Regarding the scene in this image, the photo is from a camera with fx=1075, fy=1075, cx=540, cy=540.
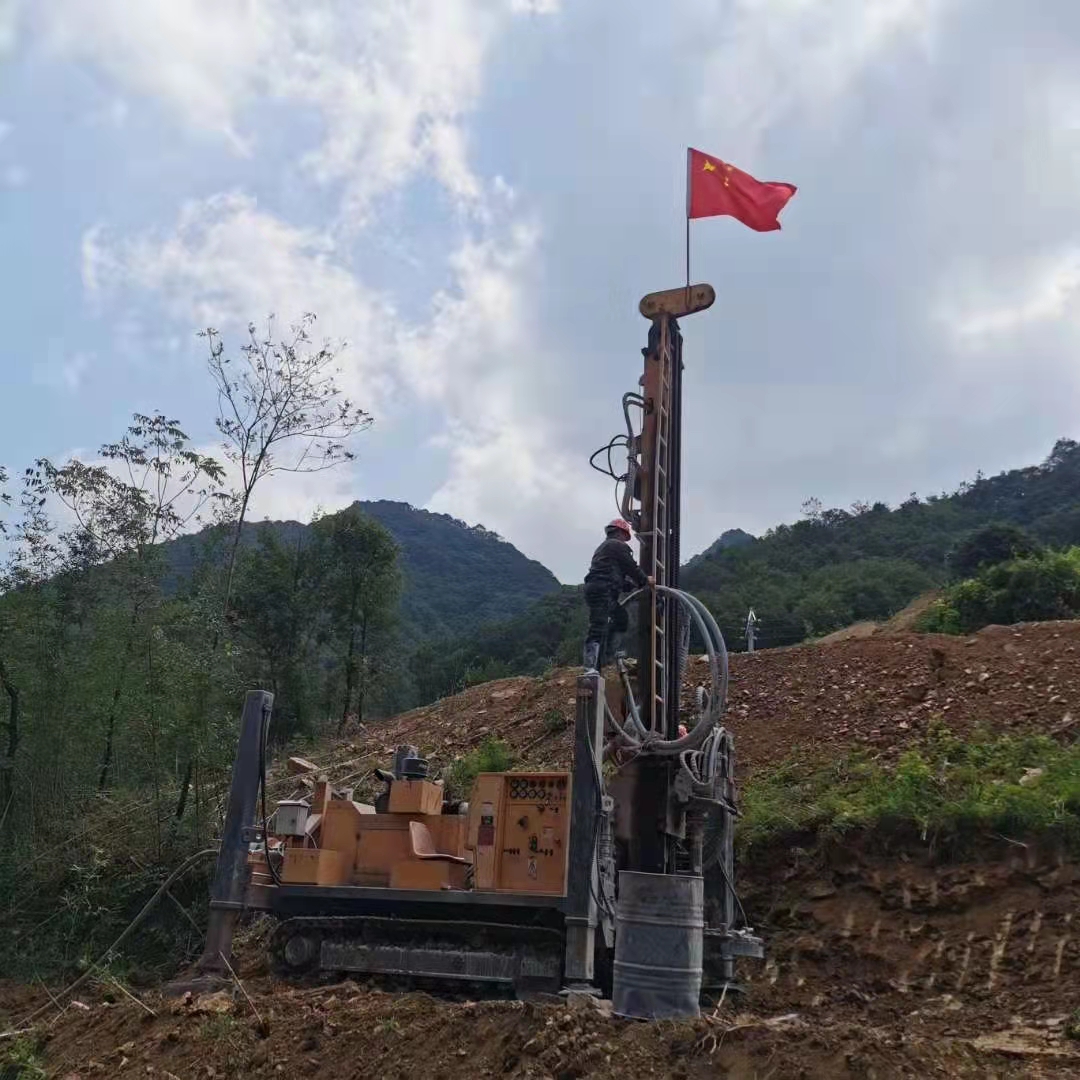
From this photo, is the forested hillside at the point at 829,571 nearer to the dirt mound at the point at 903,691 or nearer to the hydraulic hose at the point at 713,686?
the dirt mound at the point at 903,691

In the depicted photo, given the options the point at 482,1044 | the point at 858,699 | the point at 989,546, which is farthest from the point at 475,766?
the point at 989,546

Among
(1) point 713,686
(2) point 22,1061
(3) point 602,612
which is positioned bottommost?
(2) point 22,1061

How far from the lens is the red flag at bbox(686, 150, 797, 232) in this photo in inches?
350

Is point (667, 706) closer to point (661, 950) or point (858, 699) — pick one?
point (661, 950)

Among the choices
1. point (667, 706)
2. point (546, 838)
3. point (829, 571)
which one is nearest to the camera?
point (546, 838)

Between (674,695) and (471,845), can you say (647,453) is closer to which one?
(674,695)

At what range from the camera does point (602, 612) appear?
774cm

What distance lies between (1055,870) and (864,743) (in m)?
3.63

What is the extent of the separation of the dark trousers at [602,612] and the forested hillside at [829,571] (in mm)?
18149

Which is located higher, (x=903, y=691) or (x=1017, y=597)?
(x=1017, y=597)

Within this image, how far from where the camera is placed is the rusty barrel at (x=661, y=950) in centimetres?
548

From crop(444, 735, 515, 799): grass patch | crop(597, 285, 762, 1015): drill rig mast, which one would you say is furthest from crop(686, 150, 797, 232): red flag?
crop(444, 735, 515, 799): grass patch

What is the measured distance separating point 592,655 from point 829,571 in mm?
30228

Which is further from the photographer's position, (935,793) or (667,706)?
(935,793)
